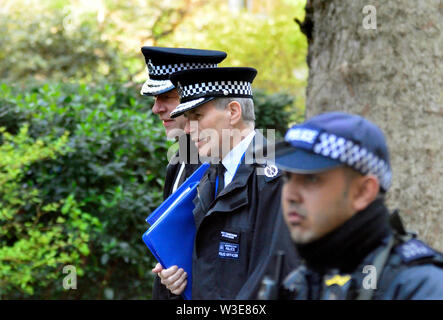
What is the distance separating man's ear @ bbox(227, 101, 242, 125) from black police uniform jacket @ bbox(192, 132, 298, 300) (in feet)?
0.74

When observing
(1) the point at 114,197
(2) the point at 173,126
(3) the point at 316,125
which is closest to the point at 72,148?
(1) the point at 114,197

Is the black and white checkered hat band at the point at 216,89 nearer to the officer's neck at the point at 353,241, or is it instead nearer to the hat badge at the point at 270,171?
the hat badge at the point at 270,171

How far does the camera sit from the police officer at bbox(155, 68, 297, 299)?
2850mm

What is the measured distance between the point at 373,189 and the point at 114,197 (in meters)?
3.88

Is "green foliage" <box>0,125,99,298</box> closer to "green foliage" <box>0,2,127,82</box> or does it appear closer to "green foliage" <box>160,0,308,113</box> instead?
"green foliage" <box>0,2,127,82</box>

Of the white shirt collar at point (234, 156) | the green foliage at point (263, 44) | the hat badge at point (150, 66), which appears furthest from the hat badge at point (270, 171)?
the green foliage at point (263, 44)

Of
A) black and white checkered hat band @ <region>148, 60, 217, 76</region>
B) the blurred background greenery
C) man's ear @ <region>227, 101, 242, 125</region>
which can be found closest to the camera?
man's ear @ <region>227, 101, 242, 125</region>

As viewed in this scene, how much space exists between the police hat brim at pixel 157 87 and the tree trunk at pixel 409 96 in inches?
60.5

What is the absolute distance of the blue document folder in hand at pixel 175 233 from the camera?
3068 mm

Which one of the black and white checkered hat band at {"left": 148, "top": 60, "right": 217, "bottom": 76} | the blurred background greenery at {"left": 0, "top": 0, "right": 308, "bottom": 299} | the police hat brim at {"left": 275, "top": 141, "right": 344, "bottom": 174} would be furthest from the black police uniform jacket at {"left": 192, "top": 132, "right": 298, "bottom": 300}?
the blurred background greenery at {"left": 0, "top": 0, "right": 308, "bottom": 299}

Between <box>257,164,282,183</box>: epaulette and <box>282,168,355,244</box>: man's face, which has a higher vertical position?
<box>282,168,355,244</box>: man's face

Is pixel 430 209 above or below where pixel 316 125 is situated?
below
